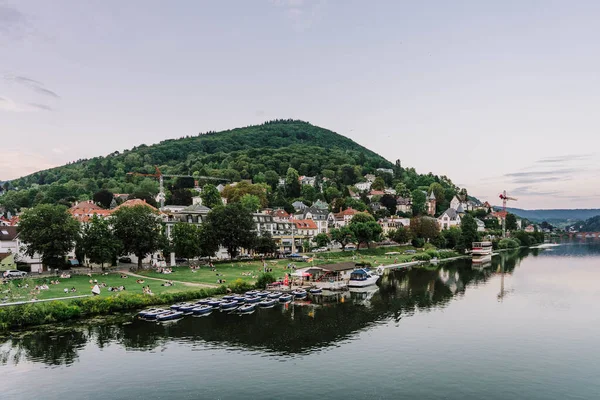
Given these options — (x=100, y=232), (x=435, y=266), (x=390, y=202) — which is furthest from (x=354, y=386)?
(x=390, y=202)

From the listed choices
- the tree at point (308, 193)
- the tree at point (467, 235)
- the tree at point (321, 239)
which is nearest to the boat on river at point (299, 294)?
the tree at point (321, 239)

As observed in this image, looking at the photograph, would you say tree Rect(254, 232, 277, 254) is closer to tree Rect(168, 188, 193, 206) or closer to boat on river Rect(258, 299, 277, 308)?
boat on river Rect(258, 299, 277, 308)

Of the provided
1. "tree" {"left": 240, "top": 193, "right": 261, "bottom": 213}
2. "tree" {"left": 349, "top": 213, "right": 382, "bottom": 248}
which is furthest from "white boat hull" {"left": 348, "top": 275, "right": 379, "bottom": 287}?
"tree" {"left": 240, "top": 193, "right": 261, "bottom": 213}

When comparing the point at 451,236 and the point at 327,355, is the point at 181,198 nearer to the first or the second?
the point at 451,236

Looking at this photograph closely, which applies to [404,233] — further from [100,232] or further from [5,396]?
[5,396]

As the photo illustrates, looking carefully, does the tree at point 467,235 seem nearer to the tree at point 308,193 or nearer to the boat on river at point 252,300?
the tree at point 308,193
